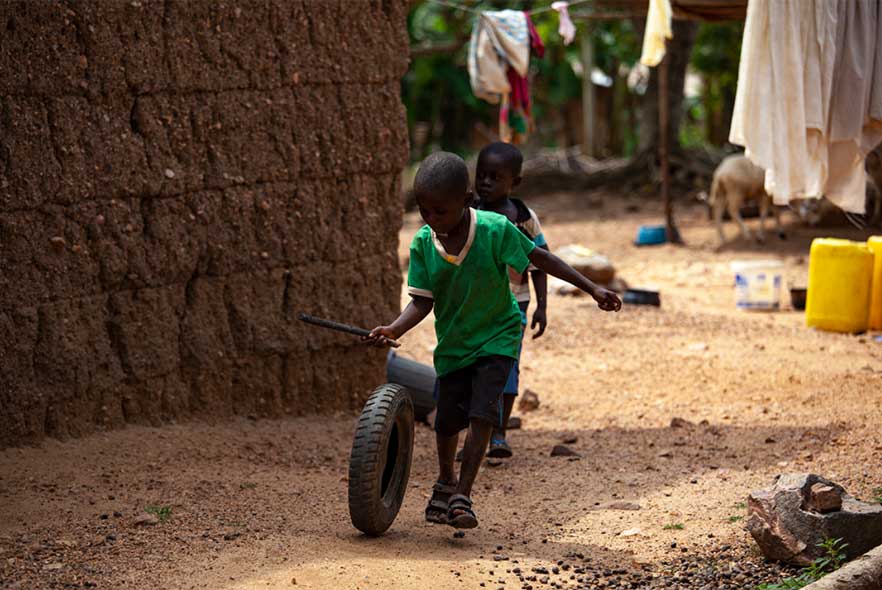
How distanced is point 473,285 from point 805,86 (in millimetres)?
2922

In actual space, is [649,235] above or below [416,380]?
below

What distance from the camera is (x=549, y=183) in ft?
58.0

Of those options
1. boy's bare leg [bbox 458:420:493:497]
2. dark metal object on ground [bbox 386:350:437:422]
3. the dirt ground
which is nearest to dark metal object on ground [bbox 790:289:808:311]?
the dirt ground

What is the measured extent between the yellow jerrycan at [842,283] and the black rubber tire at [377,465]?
5192mm

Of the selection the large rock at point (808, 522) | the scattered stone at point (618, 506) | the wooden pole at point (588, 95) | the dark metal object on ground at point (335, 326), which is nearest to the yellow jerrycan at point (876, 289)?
the scattered stone at point (618, 506)

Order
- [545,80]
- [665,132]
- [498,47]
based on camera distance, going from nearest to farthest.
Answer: [498,47] < [665,132] < [545,80]

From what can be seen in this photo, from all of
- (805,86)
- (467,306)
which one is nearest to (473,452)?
(467,306)

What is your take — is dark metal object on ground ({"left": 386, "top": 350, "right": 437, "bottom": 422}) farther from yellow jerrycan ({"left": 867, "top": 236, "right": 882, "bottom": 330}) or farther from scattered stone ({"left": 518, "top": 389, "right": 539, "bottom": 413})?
yellow jerrycan ({"left": 867, "top": 236, "right": 882, "bottom": 330})

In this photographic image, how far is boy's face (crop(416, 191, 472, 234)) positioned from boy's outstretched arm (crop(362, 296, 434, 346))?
0.92ft

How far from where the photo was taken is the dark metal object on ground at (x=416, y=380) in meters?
6.00

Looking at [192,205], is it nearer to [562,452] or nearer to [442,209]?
[442,209]

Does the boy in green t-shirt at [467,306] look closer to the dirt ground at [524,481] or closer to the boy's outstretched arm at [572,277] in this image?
the boy's outstretched arm at [572,277]

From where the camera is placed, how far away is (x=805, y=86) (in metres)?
5.79

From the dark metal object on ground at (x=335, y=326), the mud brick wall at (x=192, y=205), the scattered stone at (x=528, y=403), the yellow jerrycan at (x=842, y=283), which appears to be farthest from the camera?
the yellow jerrycan at (x=842, y=283)
